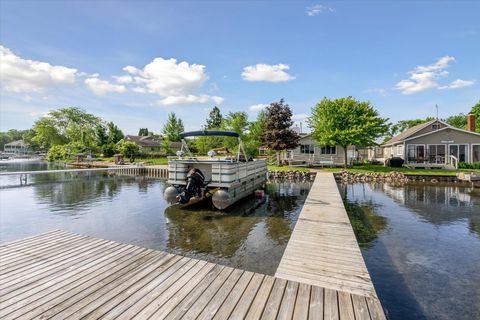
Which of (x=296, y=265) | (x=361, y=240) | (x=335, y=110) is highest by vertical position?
(x=335, y=110)

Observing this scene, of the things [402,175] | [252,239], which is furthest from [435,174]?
[252,239]

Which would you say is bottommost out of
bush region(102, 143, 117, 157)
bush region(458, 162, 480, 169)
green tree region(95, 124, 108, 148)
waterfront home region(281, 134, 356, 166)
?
bush region(458, 162, 480, 169)

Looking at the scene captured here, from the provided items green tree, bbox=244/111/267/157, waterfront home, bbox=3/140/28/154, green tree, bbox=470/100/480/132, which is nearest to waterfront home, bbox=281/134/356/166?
green tree, bbox=244/111/267/157

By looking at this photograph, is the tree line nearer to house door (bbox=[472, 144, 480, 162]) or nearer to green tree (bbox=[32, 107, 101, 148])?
green tree (bbox=[32, 107, 101, 148])

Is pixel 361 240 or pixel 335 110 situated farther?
pixel 335 110

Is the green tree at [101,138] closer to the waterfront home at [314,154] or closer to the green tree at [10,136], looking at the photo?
the waterfront home at [314,154]

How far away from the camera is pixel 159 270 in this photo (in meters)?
3.94

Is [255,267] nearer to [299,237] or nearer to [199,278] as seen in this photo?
[299,237]

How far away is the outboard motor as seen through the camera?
9.90 m

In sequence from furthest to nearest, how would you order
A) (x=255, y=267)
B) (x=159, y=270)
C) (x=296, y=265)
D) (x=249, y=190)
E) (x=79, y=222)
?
(x=249, y=190) < (x=79, y=222) < (x=255, y=267) < (x=296, y=265) < (x=159, y=270)

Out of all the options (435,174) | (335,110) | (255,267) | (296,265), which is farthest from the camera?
(335,110)

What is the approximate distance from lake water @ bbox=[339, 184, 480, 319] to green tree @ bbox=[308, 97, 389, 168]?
1230cm

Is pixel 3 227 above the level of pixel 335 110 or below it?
below

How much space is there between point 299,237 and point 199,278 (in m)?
2.83
